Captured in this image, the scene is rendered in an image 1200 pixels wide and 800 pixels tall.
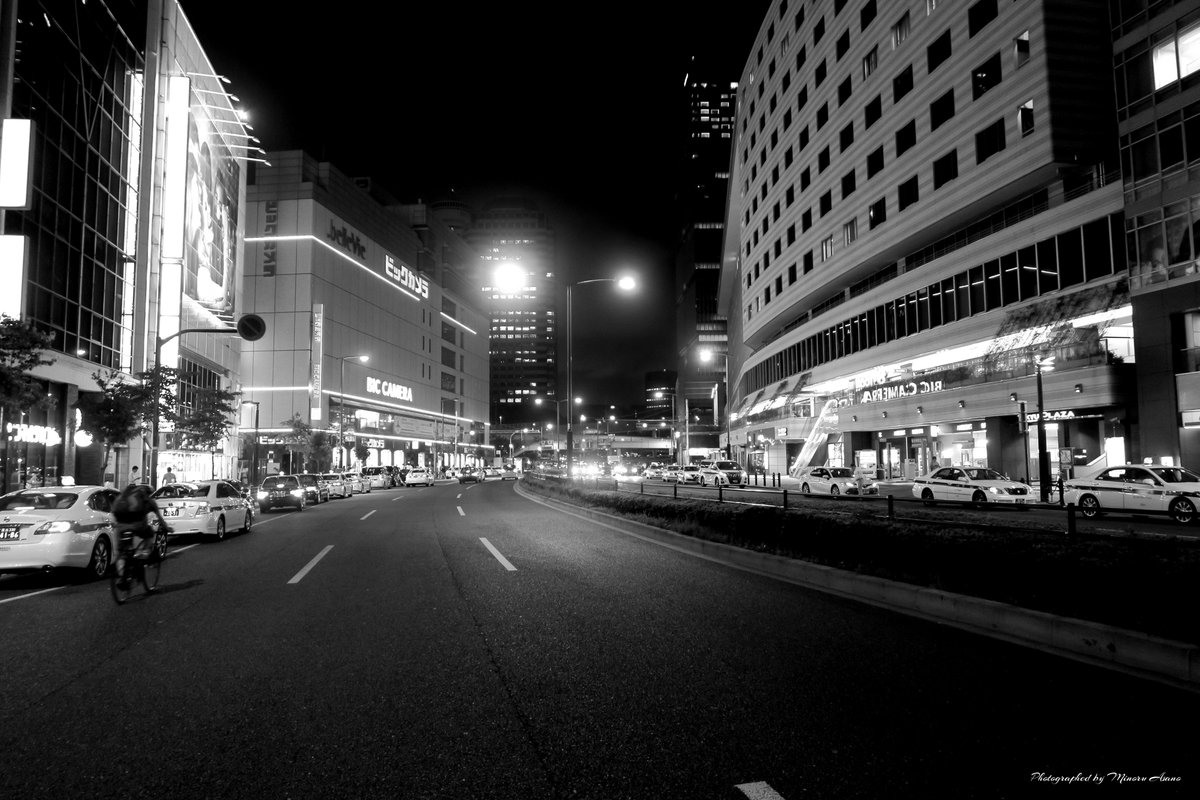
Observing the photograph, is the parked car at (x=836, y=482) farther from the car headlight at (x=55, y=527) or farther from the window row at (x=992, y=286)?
the car headlight at (x=55, y=527)

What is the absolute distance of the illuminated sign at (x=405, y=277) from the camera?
86.5m

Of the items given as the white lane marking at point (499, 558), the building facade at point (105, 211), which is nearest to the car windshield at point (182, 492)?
the building facade at point (105, 211)

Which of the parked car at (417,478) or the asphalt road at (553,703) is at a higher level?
the asphalt road at (553,703)

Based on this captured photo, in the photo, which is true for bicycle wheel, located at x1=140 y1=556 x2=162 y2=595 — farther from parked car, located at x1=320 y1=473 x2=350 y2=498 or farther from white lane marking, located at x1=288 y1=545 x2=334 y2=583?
parked car, located at x1=320 y1=473 x2=350 y2=498

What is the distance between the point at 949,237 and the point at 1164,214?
12094mm

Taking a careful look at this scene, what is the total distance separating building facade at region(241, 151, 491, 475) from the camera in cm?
6956

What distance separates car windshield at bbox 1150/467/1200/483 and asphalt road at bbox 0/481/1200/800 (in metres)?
16.5

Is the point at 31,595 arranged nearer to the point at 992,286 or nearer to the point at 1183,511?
the point at 1183,511

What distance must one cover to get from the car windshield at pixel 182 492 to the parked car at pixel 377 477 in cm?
3537

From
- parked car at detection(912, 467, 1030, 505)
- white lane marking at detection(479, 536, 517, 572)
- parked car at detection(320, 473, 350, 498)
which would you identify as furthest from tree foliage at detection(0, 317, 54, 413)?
parked car at detection(912, 467, 1030, 505)

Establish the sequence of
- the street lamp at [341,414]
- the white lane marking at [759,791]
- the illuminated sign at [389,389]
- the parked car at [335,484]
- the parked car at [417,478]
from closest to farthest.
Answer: the white lane marking at [759,791] < the parked car at [335,484] < the street lamp at [341,414] < the parked car at [417,478] < the illuminated sign at [389,389]

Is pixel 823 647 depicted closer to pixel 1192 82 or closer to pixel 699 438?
pixel 1192 82

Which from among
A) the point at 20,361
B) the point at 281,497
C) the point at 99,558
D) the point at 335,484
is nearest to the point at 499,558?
the point at 99,558

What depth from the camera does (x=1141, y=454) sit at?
2770 cm
